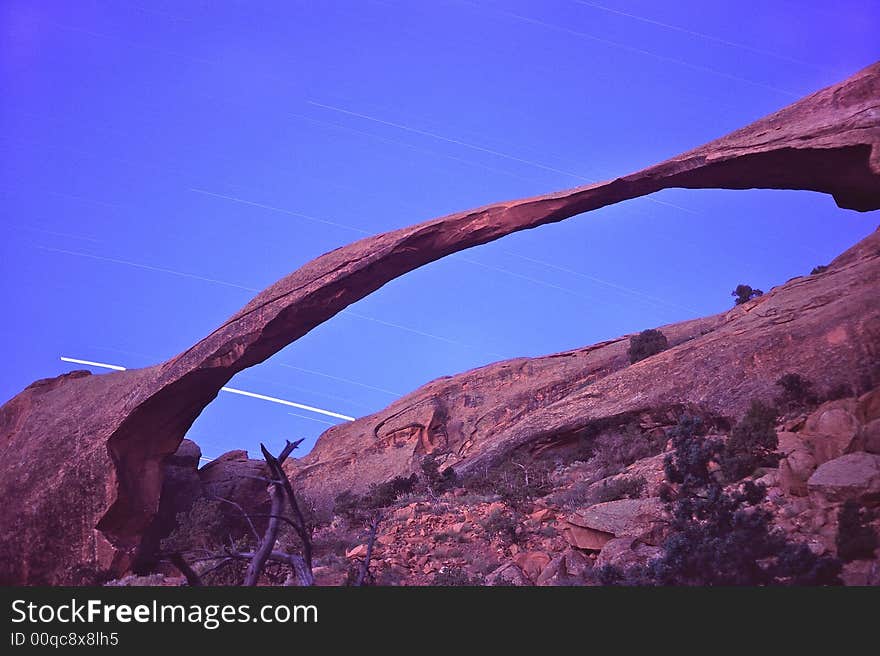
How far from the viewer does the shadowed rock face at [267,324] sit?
577 inches

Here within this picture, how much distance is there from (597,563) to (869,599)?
4.19 m

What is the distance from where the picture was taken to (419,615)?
20.2 feet

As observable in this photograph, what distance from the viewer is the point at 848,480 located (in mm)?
8555

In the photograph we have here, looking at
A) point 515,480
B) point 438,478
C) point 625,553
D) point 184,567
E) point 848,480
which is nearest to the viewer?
point 184,567

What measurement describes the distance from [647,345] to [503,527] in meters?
14.4

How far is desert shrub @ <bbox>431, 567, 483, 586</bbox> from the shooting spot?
33.0 feet

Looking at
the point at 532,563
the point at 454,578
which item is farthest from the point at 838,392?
the point at 454,578

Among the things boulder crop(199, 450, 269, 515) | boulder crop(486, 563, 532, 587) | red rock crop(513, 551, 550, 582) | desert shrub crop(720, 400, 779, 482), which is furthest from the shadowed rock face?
boulder crop(486, 563, 532, 587)

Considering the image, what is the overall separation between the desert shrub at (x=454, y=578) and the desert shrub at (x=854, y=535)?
4.51 m

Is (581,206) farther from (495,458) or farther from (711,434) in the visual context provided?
(495,458)

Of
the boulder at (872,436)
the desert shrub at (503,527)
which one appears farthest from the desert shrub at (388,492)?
the boulder at (872,436)

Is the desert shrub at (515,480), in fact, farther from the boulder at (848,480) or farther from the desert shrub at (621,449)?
the boulder at (848,480)

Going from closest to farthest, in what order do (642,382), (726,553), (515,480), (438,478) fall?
(726,553) < (515,480) < (642,382) < (438,478)

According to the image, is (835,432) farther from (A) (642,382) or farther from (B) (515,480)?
(A) (642,382)
